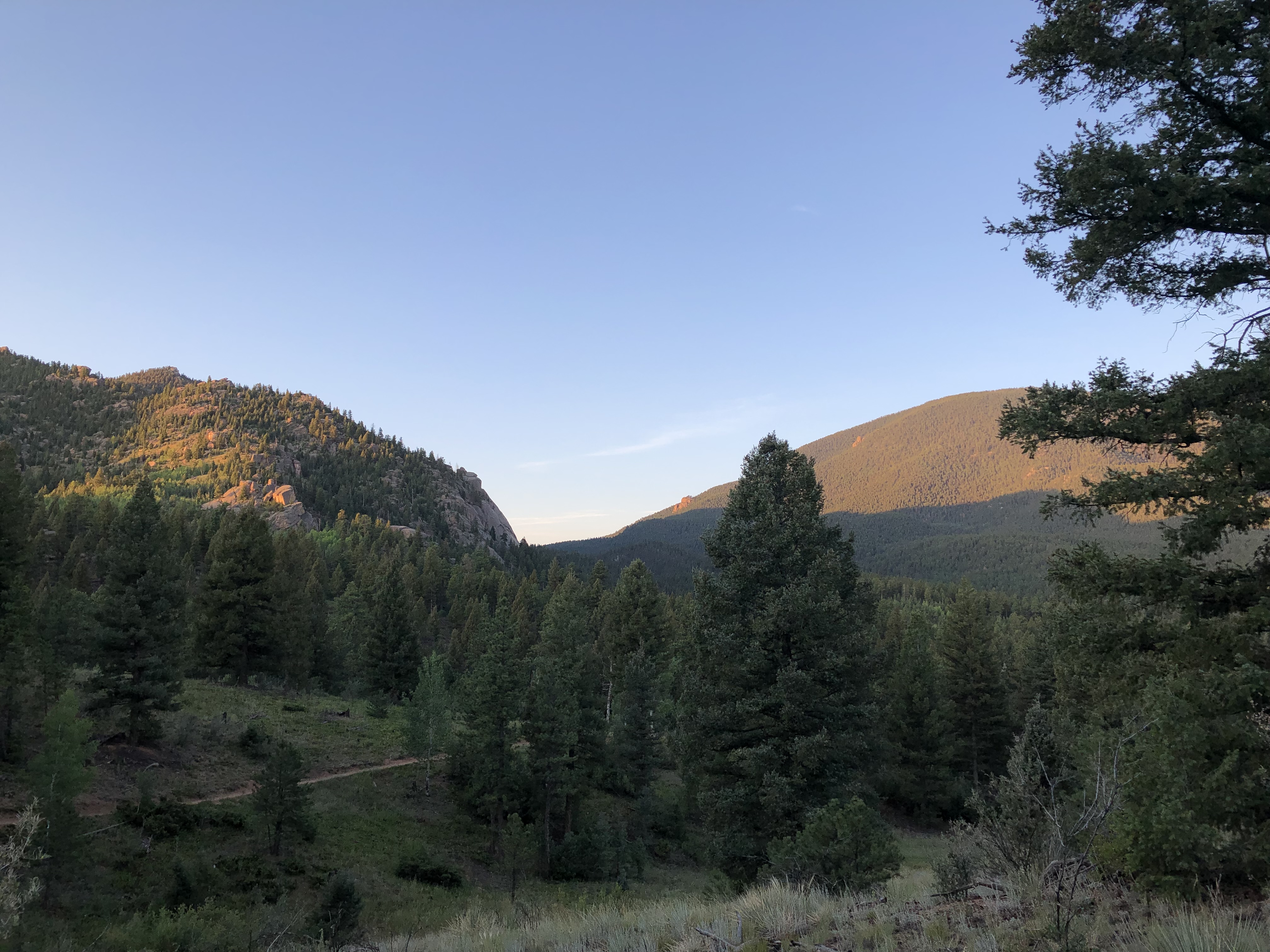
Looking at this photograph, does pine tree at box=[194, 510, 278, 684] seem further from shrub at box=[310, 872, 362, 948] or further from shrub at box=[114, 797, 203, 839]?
shrub at box=[310, 872, 362, 948]

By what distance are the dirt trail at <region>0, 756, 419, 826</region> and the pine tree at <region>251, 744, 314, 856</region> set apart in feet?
10.5

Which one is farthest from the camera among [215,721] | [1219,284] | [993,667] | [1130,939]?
[993,667]

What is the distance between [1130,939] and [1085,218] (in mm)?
7342

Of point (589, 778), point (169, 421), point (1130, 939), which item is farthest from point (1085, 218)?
point (169, 421)

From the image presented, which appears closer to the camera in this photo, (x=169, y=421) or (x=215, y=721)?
(x=215, y=721)

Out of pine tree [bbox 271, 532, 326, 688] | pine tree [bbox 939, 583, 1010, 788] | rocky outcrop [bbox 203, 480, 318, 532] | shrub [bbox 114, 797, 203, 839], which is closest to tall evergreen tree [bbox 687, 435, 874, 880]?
shrub [bbox 114, 797, 203, 839]

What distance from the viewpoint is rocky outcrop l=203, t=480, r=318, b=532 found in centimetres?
13662

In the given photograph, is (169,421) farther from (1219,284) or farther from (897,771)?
(1219,284)

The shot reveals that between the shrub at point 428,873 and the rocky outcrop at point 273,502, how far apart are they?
123 metres

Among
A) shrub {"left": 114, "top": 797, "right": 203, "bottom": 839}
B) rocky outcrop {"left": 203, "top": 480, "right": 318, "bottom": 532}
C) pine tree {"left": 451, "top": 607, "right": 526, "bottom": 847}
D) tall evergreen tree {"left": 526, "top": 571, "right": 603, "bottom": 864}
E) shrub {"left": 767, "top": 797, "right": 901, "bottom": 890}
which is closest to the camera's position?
shrub {"left": 767, "top": 797, "right": 901, "bottom": 890}

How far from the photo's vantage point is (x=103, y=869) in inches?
648

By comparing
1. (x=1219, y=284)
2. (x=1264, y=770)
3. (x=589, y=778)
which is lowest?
(x=589, y=778)

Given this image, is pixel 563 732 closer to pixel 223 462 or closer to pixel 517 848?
pixel 517 848

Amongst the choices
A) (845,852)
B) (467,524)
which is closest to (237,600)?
(845,852)
